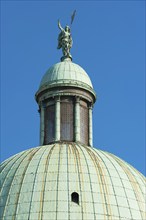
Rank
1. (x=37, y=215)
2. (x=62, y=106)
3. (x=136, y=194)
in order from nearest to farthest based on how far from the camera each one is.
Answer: (x=37, y=215), (x=136, y=194), (x=62, y=106)

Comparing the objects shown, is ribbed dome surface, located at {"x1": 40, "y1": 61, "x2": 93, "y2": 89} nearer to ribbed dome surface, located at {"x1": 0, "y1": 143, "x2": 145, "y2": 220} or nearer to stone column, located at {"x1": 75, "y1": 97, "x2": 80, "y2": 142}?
stone column, located at {"x1": 75, "y1": 97, "x2": 80, "y2": 142}

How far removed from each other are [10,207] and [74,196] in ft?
11.5

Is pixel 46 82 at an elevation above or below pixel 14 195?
above

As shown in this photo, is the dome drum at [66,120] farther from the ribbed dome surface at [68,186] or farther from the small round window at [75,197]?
the small round window at [75,197]

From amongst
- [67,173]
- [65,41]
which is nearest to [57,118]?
[65,41]

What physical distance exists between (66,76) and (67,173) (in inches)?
A: 348

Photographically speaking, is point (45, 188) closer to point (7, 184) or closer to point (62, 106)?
point (7, 184)

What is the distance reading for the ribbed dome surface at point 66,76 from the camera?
52.9 meters

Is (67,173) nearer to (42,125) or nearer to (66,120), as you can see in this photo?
(66,120)

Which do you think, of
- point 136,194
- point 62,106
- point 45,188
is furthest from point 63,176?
point 62,106

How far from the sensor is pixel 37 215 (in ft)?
145

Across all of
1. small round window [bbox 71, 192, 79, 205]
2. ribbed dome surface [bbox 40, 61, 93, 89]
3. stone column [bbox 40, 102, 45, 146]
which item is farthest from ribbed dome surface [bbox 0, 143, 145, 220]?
ribbed dome surface [bbox 40, 61, 93, 89]

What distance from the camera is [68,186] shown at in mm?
45312

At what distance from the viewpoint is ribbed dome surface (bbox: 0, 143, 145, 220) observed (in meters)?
44.5
